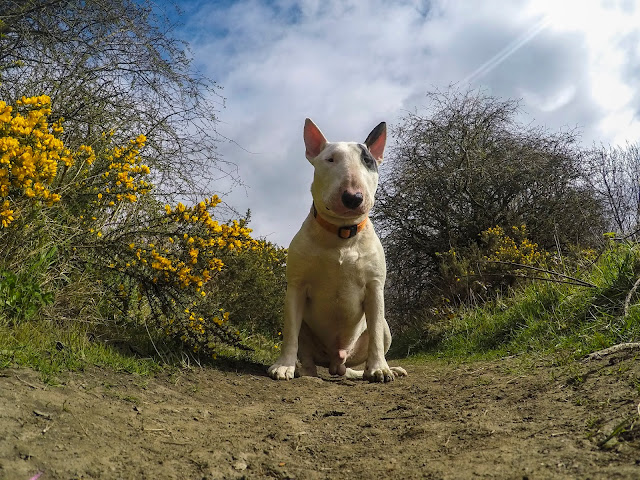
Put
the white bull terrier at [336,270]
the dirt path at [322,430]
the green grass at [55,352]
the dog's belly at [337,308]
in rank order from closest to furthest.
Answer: the dirt path at [322,430], the green grass at [55,352], the white bull terrier at [336,270], the dog's belly at [337,308]

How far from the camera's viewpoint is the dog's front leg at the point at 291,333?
11.8ft

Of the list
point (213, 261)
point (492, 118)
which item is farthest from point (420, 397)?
point (492, 118)

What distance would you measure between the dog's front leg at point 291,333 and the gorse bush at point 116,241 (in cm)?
49

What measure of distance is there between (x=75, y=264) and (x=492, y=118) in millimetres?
10678

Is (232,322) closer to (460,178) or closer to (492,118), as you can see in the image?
(460,178)

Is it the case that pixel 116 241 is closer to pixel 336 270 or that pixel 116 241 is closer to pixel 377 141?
pixel 336 270

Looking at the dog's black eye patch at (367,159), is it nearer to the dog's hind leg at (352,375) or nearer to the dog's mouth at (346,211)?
the dog's mouth at (346,211)

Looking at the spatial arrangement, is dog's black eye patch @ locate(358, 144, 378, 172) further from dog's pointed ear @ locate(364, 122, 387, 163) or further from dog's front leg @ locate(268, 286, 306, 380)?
dog's front leg @ locate(268, 286, 306, 380)

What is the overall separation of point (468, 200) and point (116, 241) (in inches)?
342

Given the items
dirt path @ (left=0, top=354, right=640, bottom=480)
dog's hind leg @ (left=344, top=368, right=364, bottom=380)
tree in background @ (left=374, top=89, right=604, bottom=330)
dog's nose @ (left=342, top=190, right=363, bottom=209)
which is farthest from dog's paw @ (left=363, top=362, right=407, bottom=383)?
tree in background @ (left=374, top=89, right=604, bottom=330)

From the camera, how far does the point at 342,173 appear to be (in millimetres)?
3406

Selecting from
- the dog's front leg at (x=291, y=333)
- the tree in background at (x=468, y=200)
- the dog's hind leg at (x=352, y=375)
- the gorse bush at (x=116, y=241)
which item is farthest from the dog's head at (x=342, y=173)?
the tree in background at (x=468, y=200)

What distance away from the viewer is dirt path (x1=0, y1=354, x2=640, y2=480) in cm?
154

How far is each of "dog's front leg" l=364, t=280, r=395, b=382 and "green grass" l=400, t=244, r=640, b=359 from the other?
1115 mm
